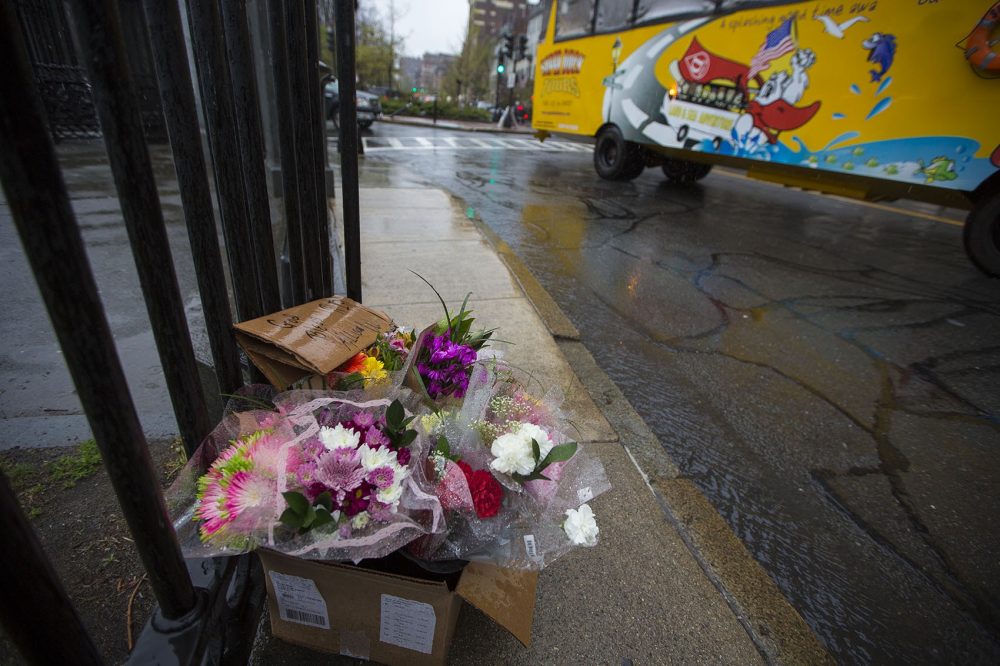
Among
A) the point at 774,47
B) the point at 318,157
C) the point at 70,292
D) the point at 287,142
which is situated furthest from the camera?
the point at 774,47

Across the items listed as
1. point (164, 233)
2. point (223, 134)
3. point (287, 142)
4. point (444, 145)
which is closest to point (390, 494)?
point (164, 233)

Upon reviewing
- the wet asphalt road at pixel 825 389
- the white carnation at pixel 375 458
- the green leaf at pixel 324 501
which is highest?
the white carnation at pixel 375 458

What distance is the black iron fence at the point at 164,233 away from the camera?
721 millimetres

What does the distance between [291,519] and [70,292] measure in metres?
0.59

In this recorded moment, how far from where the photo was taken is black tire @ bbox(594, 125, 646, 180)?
1008cm

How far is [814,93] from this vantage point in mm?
6672

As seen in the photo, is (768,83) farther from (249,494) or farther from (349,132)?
(249,494)

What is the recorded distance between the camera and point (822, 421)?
2.89m

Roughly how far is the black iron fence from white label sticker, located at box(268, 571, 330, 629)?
6.0 inches

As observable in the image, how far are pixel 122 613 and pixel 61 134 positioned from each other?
1091cm

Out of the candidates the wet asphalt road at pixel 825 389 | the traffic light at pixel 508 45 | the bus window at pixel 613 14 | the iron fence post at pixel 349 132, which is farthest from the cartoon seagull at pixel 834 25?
the traffic light at pixel 508 45

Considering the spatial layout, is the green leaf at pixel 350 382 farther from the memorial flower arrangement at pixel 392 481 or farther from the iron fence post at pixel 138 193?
the iron fence post at pixel 138 193

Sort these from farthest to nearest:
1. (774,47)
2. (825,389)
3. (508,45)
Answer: (508,45) → (774,47) → (825,389)

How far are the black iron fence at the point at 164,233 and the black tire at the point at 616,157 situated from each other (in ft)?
29.6
